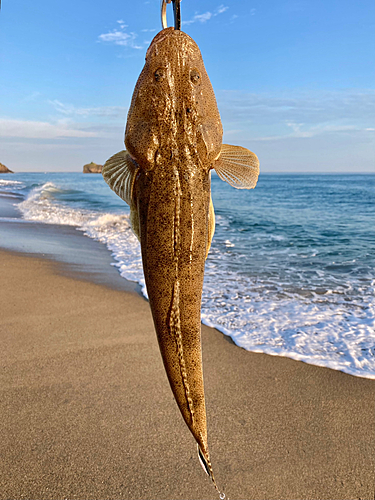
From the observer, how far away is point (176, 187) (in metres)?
1.41

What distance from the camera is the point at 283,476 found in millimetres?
3801

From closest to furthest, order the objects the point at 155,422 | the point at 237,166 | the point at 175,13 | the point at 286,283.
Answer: the point at 175,13 < the point at 237,166 < the point at 155,422 < the point at 286,283

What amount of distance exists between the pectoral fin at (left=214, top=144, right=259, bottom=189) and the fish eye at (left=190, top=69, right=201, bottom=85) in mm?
287

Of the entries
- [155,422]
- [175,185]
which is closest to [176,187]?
[175,185]

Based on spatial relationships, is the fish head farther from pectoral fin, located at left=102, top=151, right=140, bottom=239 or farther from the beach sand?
the beach sand

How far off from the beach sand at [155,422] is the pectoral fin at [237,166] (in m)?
3.10

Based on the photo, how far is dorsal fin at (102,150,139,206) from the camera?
156cm

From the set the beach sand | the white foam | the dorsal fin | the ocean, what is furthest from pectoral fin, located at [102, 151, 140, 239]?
the white foam

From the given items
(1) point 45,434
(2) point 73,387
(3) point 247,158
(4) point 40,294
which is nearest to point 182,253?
(3) point 247,158

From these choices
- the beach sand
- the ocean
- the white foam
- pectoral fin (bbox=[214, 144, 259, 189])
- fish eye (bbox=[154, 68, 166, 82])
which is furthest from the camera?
the white foam

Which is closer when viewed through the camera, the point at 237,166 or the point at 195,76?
the point at 195,76

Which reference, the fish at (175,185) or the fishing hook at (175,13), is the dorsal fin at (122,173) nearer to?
the fish at (175,185)

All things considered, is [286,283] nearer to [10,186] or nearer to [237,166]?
[237,166]

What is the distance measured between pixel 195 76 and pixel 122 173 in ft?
1.55
